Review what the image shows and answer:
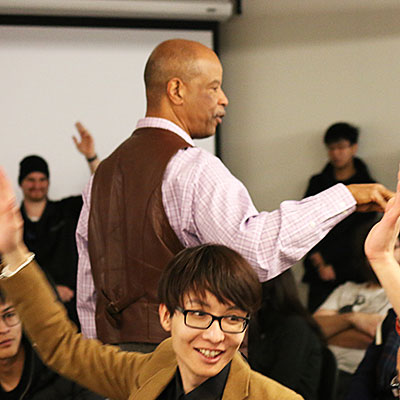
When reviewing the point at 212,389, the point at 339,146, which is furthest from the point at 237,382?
the point at 339,146

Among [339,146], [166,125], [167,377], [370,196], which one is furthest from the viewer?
[339,146]

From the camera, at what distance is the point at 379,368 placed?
99.3 inches

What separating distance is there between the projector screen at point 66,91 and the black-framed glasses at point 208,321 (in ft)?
11.4

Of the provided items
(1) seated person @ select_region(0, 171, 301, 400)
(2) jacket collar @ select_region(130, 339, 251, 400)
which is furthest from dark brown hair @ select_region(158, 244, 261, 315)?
(2) jacket collar @ select_region(130, 339, 251, 400)

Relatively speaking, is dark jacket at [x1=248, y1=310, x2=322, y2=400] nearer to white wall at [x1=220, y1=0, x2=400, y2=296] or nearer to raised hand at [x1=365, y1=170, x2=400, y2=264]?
white wall at [x1=220, y1=0, x2=400, y2=296]

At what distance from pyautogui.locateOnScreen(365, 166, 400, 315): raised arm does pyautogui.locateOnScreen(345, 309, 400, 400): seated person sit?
1306mm

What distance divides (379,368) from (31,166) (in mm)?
2645

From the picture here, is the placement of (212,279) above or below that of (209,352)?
above

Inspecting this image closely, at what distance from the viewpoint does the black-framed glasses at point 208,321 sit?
4.15 ft

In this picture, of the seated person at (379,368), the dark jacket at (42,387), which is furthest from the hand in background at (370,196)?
the dark jacket at (42,387)

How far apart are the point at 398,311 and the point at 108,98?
12.3ft

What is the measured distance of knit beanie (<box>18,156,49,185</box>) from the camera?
4.49m

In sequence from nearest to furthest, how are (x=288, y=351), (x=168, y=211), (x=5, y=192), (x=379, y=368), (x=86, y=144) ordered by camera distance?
1. (x=5, y=192)
2. (x=168, y=211)
3. (x=379, y=368)
4. (x=288, y=351)
5. (x=86, y=144)

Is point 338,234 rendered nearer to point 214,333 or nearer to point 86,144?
point 86,144
